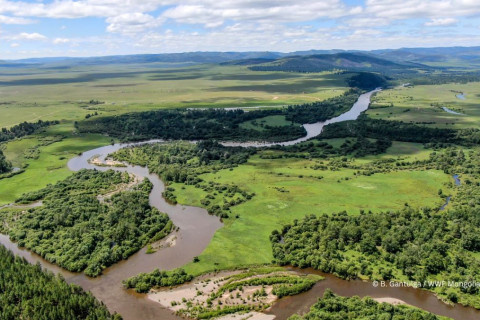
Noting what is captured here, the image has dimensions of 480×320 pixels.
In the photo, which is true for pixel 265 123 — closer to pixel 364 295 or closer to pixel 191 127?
pixel 191 127

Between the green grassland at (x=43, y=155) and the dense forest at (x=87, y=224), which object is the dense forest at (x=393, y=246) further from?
the green grassland at (x=43, y=155)

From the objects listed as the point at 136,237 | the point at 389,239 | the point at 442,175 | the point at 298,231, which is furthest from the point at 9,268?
the point at 442,175

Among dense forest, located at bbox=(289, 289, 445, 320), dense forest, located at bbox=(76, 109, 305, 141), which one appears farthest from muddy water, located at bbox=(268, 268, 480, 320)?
dense forest, located at bbox=(76, 109, 305, 141)

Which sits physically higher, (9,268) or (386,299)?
(9,268)

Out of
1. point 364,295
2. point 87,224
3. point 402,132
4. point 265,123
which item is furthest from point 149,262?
point 265,123

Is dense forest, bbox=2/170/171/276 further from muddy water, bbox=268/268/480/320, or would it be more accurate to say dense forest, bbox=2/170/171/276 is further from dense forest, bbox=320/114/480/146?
dense forest, bbox=320/114/480/146

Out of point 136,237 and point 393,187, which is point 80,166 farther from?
point 393,187

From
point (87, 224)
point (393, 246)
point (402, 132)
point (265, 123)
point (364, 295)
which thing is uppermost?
point (265, 123)
